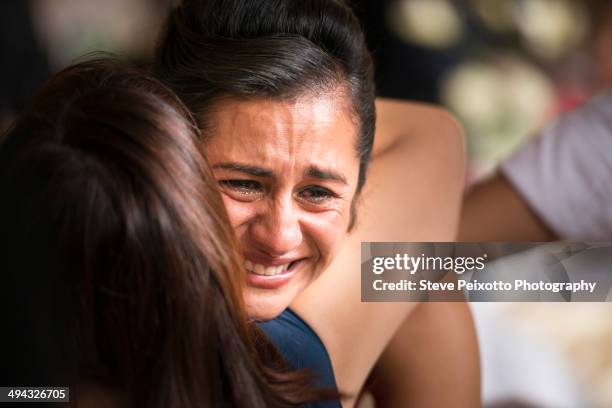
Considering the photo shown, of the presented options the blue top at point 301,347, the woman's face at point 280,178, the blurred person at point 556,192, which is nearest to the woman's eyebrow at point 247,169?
the woman's face at point 280,178

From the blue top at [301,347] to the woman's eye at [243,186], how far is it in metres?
0.11

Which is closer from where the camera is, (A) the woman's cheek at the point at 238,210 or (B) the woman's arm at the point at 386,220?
(A) the woman's cheek at the point at 238,210

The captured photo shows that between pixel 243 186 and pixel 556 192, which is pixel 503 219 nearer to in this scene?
pixel 556 192

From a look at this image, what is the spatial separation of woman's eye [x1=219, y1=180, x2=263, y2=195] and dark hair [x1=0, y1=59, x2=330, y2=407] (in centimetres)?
6

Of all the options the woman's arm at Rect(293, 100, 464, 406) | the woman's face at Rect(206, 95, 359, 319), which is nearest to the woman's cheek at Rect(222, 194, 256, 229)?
the woman's face at Rect(206, 95, 359, 319)

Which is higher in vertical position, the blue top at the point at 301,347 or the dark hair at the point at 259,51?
the dark hair at the point at 259,51

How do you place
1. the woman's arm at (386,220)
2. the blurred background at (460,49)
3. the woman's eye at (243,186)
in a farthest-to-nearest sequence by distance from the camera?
the blurred background at (460,49), the woman's arm at (386,220), the woman's eye at (243,186)

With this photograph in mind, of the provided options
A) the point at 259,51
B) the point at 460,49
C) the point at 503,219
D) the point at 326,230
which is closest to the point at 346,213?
the point at 326,230

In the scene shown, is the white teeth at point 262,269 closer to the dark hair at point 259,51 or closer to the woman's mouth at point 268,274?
the woman's mouth at point 268,274

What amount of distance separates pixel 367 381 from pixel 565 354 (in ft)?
0.75

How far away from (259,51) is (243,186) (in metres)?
0.10

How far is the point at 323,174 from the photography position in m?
0.53

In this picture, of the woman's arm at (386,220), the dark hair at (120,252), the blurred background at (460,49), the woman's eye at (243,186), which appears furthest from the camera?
the blurred background at (460,49)

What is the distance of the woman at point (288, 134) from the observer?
501mm
